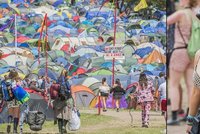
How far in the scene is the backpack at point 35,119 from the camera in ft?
14.0

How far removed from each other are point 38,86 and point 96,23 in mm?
1209

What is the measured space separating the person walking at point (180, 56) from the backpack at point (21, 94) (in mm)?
1221

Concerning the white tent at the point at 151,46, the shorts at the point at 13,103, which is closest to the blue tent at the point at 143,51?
the white tent at the point at 151,46

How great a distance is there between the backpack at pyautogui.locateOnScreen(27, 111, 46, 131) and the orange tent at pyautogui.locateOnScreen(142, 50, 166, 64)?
968 mm

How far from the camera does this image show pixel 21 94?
4.16 meters

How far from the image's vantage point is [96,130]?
427cm

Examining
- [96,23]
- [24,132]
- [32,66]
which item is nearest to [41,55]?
[32,66]

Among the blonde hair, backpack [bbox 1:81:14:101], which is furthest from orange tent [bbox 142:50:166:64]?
backpack [bbox 1:81:14:101]

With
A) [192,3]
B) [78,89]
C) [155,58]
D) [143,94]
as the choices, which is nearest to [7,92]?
[78,89]

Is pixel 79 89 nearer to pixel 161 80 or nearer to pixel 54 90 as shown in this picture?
pixel 54 90

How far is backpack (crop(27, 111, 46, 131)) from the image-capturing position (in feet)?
14.0

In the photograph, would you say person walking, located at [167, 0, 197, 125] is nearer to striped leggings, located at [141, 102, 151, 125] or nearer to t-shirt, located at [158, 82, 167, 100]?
t-shirt, located at [158, 82, 167, 100]

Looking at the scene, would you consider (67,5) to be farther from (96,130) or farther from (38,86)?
(96,130)

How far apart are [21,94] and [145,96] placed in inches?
40.0
